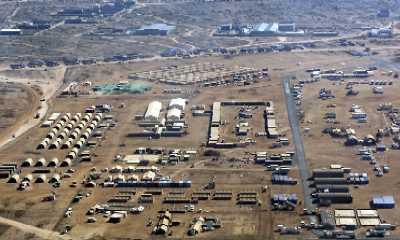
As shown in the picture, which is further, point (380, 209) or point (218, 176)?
point (218, 176)

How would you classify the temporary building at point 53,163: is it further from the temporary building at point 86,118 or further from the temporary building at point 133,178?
the temporary building at point 86,118

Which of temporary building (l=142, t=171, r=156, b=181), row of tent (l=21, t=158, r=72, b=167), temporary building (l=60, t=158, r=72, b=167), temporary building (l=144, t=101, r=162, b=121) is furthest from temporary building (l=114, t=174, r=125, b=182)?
temporary building (l=144, t=101, r=162, b=121)

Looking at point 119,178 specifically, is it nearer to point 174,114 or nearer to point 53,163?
point 53,163

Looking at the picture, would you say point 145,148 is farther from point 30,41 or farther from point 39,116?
point 30,41

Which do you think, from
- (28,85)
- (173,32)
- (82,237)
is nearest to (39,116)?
(28,85)

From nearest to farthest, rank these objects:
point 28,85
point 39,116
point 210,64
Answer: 1. point 39,116
2. point 28,85
3. point 210,64

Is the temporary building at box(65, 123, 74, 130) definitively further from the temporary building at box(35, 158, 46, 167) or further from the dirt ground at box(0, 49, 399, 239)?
the temporary building at box(35, 158, 46, 167)
